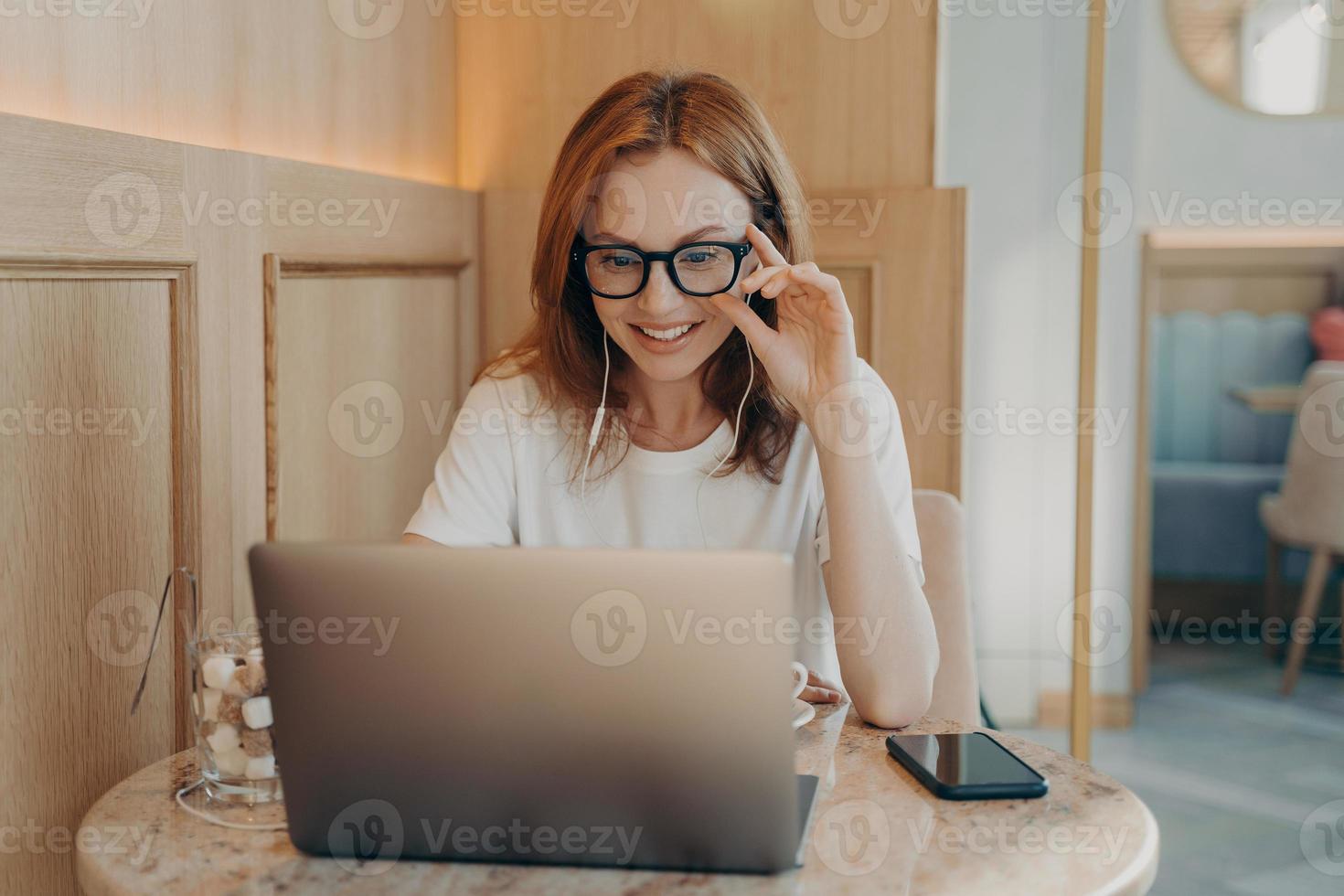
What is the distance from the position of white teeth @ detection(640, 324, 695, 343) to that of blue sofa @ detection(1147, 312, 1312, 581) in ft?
5.45

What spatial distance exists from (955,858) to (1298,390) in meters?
2.04

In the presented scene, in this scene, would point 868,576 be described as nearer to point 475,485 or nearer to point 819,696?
point 819,696

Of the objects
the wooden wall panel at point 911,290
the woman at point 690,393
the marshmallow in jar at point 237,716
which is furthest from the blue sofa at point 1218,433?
the marshmallow in jar at point 237,716

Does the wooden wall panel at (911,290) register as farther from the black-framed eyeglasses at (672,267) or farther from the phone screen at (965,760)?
the phone screen at (965,760)

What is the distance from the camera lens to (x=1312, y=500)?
2678 mm

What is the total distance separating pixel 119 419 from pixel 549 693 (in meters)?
0.65

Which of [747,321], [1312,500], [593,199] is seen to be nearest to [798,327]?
[747,321]

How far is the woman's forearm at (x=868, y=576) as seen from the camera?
1.29 meters

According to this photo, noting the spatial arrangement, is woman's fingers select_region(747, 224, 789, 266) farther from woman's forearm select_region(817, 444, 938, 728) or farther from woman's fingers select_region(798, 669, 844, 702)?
Answer: woman's fingers select_region(798, 669, 844, 702)

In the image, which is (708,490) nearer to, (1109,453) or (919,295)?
(919,295)

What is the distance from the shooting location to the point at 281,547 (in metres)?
0.86

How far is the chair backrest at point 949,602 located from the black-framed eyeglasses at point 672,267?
433 millimetres

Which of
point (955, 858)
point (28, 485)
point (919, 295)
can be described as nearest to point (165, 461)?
point (28, 485)

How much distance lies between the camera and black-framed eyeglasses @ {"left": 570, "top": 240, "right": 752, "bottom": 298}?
1.40 meters
